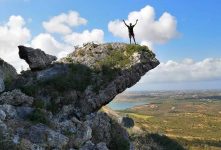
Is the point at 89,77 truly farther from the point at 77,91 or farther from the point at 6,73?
the point at 6,73

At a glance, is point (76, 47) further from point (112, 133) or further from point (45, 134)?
point (45, 134)

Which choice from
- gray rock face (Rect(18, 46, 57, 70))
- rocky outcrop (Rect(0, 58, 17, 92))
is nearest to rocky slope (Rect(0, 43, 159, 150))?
gray rock face (Rect(18, 46, 57, 70))

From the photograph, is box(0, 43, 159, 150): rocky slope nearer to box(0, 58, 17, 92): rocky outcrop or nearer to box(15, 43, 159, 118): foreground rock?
box(15, 43, 159, 118): foreground rock

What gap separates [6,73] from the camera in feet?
102

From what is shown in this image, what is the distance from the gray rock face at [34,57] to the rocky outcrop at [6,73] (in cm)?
169

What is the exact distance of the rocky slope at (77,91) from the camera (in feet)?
72.6

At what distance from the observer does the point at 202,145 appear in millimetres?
198750

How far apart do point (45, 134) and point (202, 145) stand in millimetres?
187893

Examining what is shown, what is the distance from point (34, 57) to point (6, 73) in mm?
2629

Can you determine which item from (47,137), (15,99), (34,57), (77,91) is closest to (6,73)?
(34,57)

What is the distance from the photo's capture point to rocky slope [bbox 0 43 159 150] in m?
22.1

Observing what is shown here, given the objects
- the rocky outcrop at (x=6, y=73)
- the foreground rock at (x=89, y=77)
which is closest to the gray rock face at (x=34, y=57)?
the foreground rock at (x=89, y=77)

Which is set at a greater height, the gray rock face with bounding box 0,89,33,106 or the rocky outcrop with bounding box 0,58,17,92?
the rocky outcrop with bounding box 0,58,17,92

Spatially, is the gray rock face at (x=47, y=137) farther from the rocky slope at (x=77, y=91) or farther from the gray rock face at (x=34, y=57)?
the gray rock face at (x=34, y=57)
